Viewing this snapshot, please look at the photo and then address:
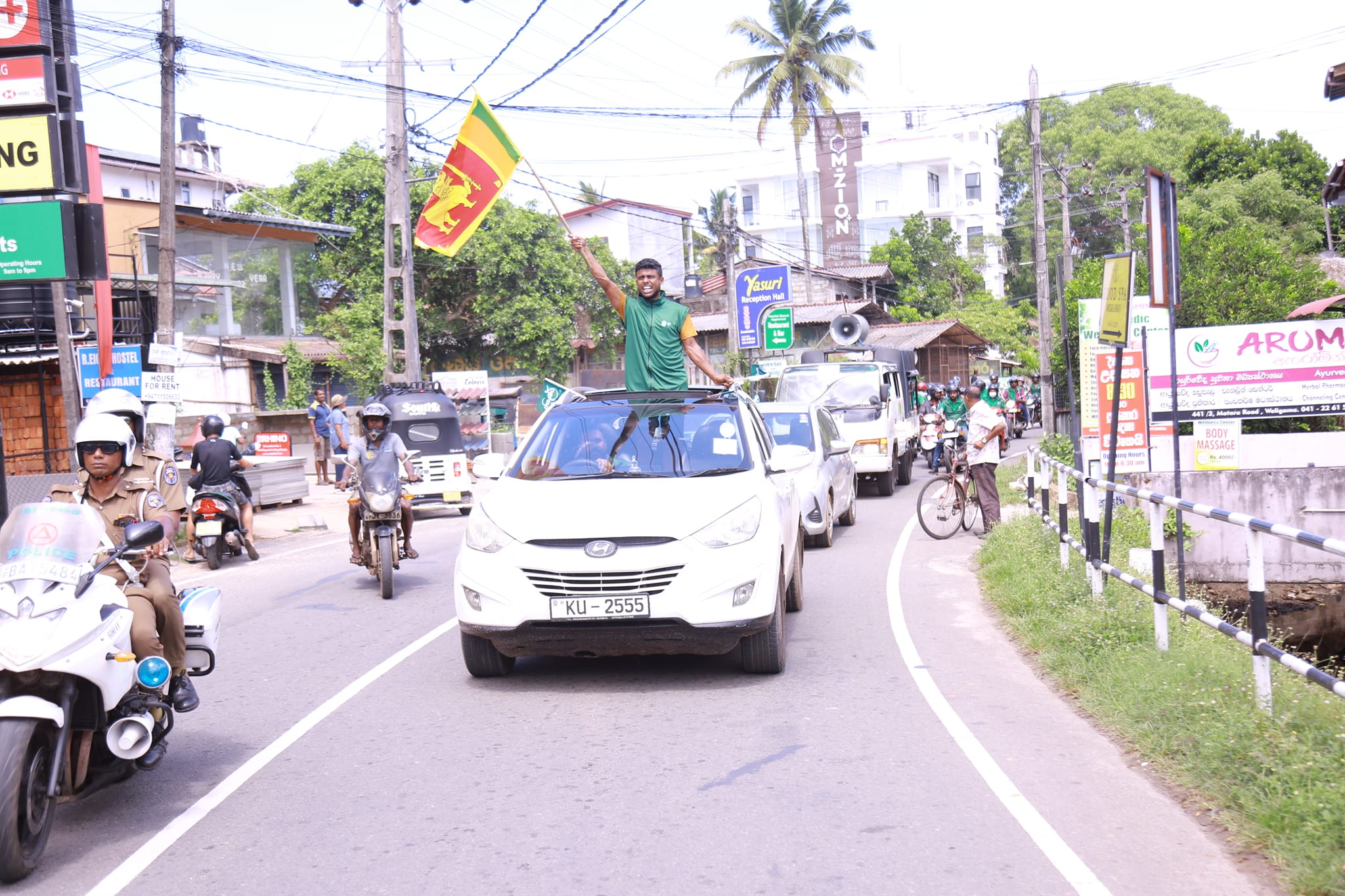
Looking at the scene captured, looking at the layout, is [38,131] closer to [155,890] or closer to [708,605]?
[708,605]

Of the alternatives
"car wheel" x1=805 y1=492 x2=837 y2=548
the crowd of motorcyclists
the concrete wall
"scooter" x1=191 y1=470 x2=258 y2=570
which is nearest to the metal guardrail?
"car wheel" x1=805 y1=492 x2=837 y2=548

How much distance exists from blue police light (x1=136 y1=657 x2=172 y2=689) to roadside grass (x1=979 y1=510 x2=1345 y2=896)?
14.3 ft

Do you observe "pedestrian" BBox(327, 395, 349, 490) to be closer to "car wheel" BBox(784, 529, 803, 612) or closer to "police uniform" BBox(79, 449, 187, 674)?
"car wheel" BBox(784, 529, 803, 612)

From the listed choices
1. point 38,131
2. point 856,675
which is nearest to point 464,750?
point 856,675

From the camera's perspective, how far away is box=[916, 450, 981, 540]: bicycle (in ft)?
50.8

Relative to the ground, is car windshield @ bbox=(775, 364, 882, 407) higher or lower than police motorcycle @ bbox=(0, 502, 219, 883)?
higher

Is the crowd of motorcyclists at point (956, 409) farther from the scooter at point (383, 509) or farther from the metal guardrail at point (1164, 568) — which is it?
the scooter at point (383, 509)

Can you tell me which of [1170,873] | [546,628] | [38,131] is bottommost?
[1170,873]

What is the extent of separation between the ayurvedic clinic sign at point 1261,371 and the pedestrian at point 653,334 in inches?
312

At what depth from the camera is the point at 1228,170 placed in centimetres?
5094

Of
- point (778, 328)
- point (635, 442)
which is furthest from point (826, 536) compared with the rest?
point (778, 328)

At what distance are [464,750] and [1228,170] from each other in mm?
52389

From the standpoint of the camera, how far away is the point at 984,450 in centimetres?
1491

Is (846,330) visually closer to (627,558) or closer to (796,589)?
(796,589)
